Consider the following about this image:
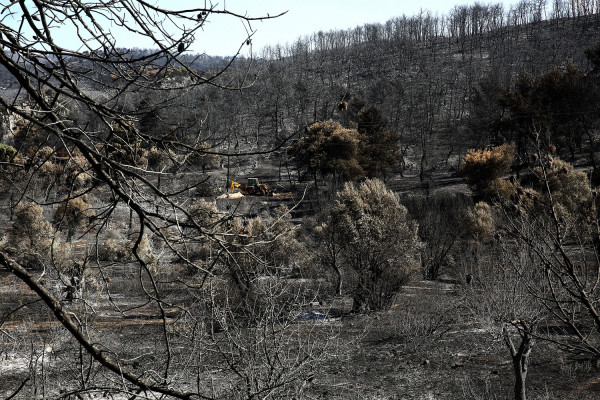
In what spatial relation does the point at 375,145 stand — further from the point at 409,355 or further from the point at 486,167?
the point at 409,355

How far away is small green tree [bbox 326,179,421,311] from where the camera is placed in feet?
49.8

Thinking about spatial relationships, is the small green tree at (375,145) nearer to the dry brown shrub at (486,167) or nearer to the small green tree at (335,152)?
the small green tree at (335,152)

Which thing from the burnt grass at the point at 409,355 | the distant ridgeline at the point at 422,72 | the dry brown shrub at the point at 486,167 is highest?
the distant ridgeline at the point at 422,72

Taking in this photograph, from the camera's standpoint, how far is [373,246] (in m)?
15.3

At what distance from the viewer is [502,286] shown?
858 centimetres

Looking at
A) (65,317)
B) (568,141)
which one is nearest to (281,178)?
(568,141)

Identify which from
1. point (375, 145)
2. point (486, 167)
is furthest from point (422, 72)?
point (486, 167)

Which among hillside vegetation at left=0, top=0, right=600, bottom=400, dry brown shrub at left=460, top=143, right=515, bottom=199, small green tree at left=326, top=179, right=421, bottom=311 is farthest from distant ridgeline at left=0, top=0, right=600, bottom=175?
small green tree at left=326, top=179, right=421, bottom=311

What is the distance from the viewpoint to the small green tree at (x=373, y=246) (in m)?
15.2

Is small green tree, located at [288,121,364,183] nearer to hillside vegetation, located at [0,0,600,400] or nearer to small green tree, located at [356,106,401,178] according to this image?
hillside vegetation, located at [0,0,600,400]

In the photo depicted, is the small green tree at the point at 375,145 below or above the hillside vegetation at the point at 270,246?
above

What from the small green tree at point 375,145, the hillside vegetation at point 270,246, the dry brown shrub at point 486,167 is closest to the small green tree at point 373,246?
the hillside vegetation at point 270,246

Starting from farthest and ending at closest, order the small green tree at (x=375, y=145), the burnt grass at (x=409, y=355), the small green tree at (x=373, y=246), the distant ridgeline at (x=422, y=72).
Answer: the distant ridgeline at (x=422, y=72) → the small green tree at (x=375, y=145) → the small green tree at (x=373, y=246) → the burnt grass at (x=409, y=355)

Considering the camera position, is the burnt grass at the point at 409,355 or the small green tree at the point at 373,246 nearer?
the burnt grass at the point at 409,355
